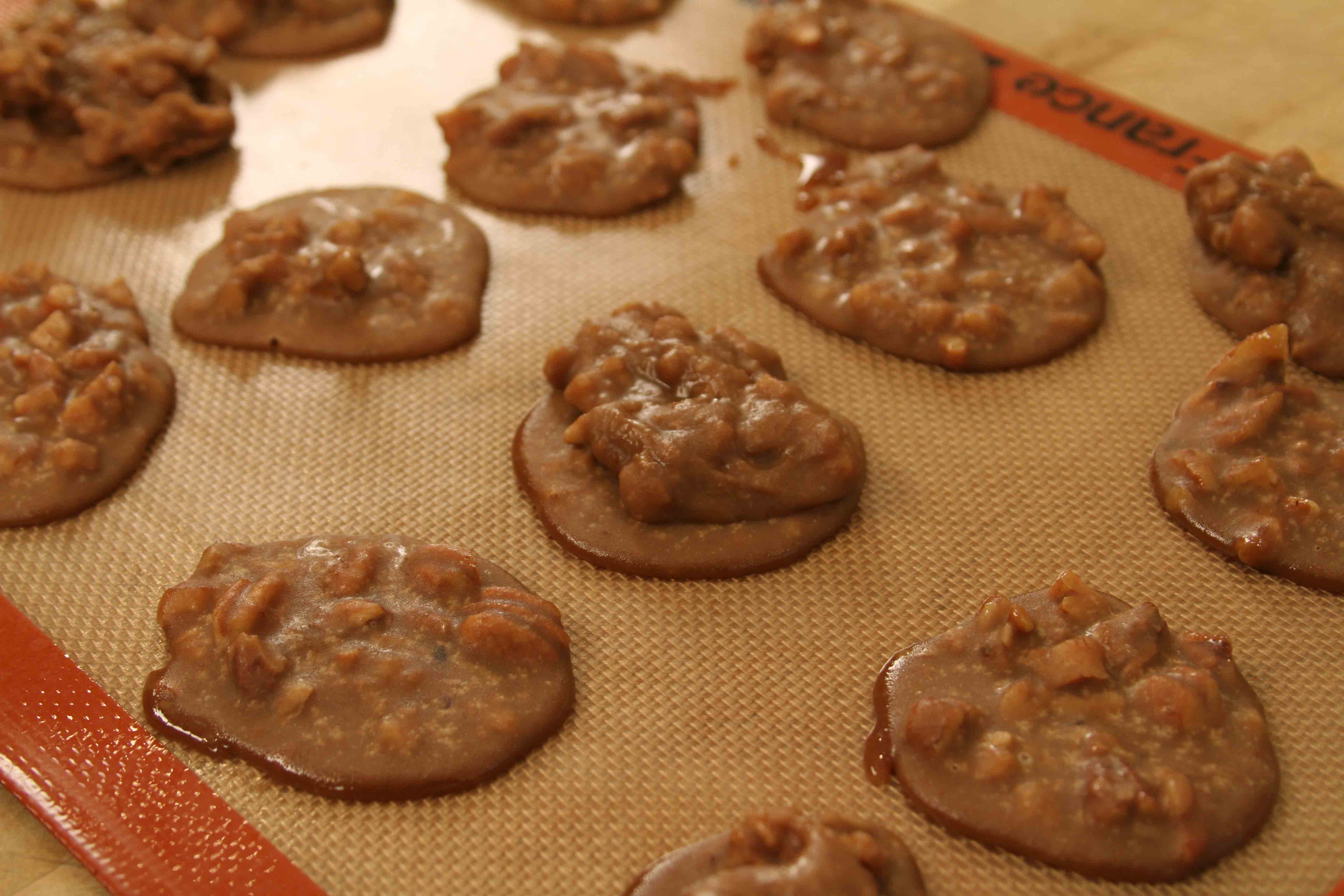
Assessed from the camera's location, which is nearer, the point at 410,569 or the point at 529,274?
the point at 410,569

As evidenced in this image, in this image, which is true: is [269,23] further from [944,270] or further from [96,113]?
[944,270]

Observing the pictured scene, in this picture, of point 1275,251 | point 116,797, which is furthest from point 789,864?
point 1275,251

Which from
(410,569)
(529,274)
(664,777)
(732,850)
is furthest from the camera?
(529,274)

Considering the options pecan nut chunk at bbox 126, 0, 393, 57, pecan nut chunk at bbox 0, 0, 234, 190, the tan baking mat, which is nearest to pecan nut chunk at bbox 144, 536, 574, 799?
the tan baking mat

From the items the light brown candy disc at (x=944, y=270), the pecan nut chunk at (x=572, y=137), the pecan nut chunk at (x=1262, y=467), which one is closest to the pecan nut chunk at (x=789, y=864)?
the pecan nut chunk at (x=1262, y=467)

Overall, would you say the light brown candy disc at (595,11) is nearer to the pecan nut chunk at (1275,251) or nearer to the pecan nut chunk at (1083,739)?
the pecan nut chunk at (1275,251)

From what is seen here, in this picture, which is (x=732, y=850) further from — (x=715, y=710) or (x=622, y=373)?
(x=622, y=373)

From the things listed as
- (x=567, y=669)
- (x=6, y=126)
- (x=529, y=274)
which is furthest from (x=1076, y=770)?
(x=6, y=126)
